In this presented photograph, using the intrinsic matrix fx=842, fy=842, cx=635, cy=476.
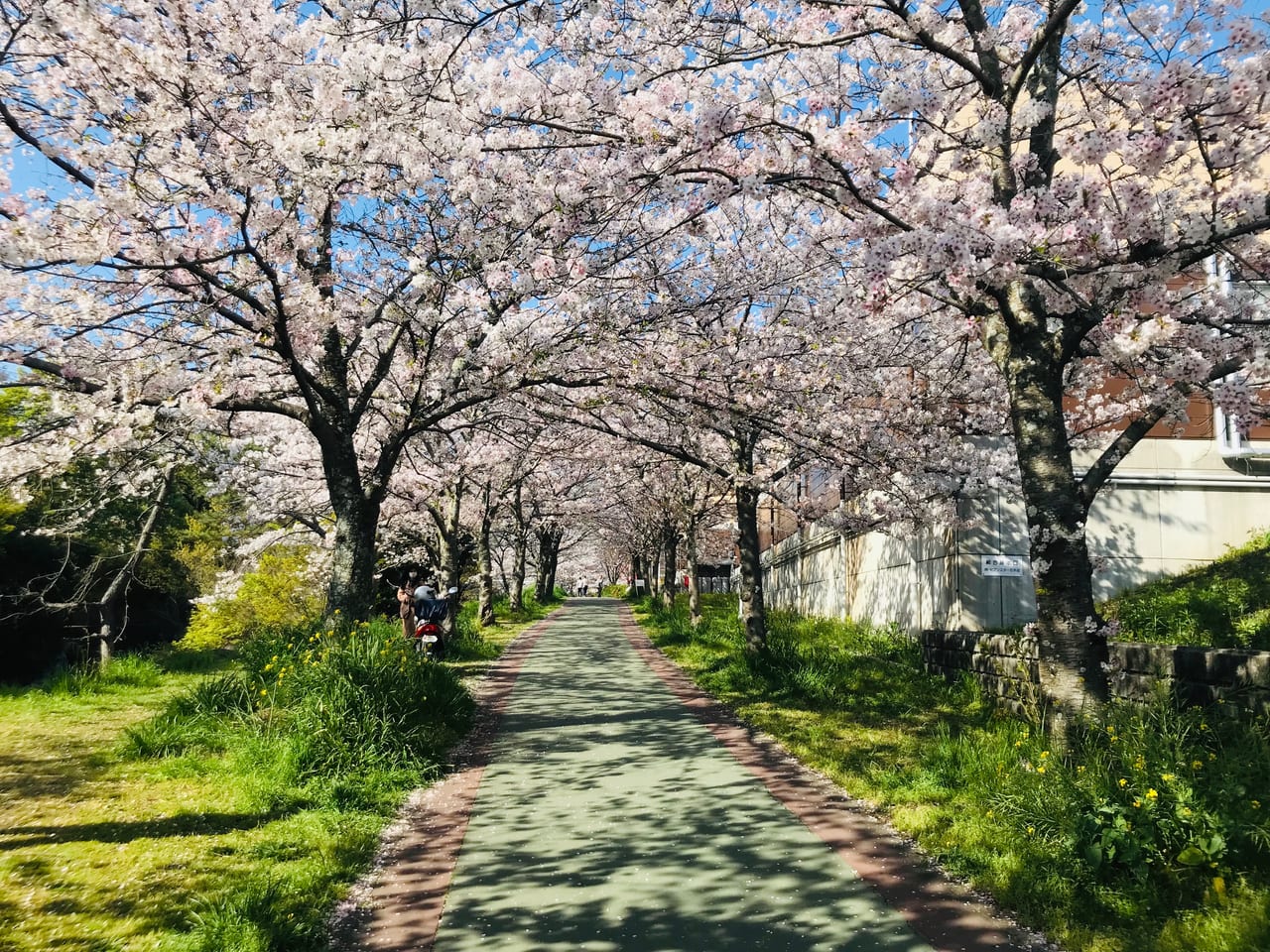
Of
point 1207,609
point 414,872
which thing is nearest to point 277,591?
point 414,872

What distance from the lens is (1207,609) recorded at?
975 cm

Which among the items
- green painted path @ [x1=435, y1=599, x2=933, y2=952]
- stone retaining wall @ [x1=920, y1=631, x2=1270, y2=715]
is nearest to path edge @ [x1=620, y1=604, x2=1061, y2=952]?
green painted path @ [x1=435, y1=599, x2=933, y2=952]

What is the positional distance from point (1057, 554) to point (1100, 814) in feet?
6.80

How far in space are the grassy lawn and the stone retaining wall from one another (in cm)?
616

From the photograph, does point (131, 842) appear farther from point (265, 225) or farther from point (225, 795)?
point (265, 225)

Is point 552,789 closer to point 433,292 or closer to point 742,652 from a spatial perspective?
point 433,292

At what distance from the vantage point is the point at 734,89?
25.5ft

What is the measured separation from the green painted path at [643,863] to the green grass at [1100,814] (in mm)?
854

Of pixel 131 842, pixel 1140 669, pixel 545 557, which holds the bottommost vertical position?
pixel 131 842

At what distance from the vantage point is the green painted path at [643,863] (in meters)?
4.35

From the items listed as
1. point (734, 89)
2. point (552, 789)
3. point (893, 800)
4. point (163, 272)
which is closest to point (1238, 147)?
point (734, 89)

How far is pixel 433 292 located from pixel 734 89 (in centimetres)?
Answer: 391

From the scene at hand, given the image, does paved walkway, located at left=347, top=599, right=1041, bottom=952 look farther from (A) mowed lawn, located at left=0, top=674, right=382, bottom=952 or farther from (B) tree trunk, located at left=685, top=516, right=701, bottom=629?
(B) tree trunk, located at left=685, top=516, right=701, bottom=629

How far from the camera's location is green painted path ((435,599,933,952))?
4.35 meters
